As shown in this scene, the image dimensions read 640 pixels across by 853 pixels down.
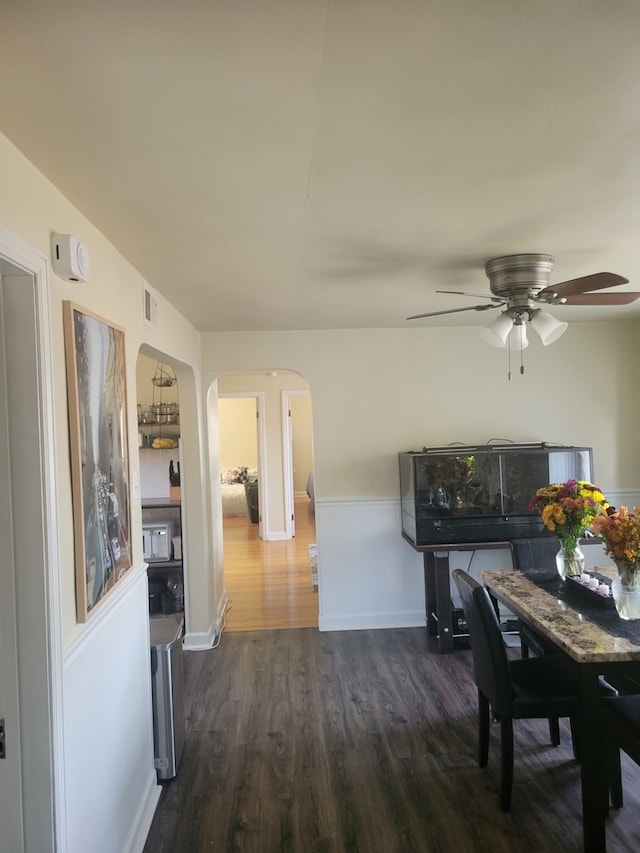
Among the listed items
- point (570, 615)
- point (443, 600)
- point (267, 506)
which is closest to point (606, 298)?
point (570, 615)

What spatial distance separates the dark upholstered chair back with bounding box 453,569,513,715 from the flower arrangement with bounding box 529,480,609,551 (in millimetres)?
542

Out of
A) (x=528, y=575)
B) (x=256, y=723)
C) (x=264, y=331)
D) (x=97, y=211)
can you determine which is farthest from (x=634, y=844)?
(x=264, y=331)

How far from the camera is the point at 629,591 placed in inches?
83.3

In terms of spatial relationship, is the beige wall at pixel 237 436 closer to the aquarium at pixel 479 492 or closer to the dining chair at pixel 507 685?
the aquarium at pixel 479 492

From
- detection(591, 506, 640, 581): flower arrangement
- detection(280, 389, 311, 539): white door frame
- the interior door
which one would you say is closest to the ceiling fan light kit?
detection(591, 506, 640, 581): flower arrangement

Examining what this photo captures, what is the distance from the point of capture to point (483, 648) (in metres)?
2.28

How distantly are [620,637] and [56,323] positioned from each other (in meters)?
2.24

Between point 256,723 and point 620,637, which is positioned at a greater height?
point 620,637

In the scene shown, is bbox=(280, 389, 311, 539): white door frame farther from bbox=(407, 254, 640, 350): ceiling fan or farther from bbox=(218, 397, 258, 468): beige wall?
bbox=(407, 254, 640, 350): ceiling fan

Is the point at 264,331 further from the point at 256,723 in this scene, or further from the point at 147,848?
the point at 147,848

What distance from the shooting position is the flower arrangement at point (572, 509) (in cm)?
248

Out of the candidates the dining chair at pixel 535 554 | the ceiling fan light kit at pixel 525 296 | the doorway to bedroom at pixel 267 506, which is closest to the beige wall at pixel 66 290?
the ceiling fan light kit at pixel 525 296

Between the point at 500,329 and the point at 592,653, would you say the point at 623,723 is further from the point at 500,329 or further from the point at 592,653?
the point at 500,329

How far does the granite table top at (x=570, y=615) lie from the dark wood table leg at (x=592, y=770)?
3.6 inches
